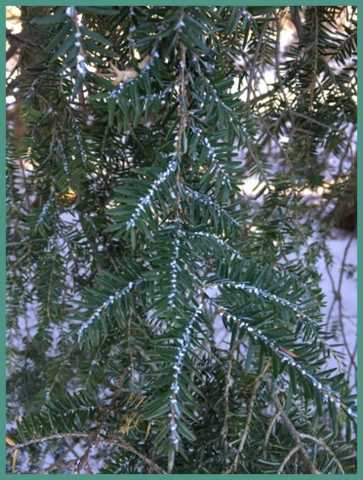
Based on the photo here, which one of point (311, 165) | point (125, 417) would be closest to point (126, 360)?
point (125, 417)

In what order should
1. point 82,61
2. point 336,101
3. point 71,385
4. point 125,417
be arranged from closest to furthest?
point 82,61, point 125,417, point 336,101, point 71,385

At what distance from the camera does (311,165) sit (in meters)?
0.56

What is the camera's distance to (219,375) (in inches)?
15.0

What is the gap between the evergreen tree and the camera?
9.6 inches

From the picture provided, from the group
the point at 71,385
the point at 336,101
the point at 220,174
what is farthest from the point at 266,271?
the point at 71,385

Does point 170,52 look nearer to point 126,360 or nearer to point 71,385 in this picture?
point 126,360

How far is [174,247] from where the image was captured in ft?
0.83

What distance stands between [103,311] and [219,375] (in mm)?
144

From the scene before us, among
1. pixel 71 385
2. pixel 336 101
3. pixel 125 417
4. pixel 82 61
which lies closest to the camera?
pixel 82 61

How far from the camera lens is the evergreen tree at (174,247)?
243 mm

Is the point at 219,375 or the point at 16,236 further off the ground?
the point at 16,236

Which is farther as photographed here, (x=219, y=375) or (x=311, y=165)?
(x=311, y=165)

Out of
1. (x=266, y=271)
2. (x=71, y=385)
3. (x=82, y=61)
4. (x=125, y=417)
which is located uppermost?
(x=82, y=61)

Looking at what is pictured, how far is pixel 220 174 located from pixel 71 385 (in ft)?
1.80
